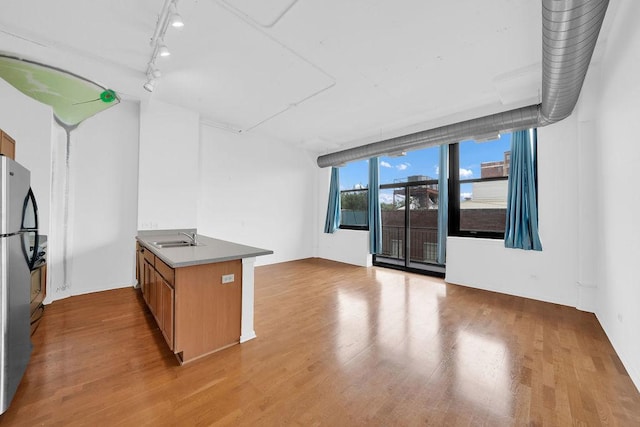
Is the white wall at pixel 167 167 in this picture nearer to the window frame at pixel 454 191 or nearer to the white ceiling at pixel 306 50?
the white ceiling at pixel 306 50

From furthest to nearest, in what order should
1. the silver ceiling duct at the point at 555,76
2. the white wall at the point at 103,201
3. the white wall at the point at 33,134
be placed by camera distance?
the white wall at the point at 103,201, the white wall at the point at 33,134, the silver ceiling duct at the point at 555,76

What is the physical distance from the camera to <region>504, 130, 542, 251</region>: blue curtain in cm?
363

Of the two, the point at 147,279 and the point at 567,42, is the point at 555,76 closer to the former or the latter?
the point at 567,42

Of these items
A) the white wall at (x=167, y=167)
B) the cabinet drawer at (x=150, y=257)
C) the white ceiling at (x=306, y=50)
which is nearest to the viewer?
the white ceiling at (x=306, y=50)

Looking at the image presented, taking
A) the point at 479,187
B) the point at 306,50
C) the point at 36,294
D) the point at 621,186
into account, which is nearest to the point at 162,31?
the point at 306,50

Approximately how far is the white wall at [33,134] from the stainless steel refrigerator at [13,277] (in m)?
1.69

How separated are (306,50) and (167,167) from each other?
118 inches

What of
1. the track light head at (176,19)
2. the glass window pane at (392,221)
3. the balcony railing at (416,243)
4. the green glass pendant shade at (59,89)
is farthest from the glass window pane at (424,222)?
the green glass pendant shade at (59,89)

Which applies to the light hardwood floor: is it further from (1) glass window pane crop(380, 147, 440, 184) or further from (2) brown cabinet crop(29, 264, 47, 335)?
(1) glass window pane crop(380, 147, 440, 184)

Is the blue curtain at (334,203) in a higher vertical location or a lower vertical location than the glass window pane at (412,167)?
lower

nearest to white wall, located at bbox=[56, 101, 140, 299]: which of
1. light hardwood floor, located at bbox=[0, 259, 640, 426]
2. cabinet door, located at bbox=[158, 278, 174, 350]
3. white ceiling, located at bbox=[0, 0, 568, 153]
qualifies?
light hardwood floor, located at bbox=[0, 259, 640, 426]

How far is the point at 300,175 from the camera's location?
21.9 ft

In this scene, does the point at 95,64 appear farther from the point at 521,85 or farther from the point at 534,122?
the point at 534,122

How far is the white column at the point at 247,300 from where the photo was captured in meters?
2.40
